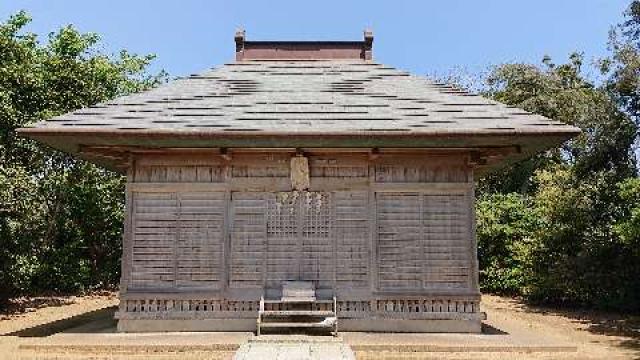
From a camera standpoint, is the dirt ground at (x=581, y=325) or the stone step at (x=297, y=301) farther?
the dirt ground at (x=581, y=325)

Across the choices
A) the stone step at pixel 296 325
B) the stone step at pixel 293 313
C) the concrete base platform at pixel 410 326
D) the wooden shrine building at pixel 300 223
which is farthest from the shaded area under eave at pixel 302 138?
the concrete base platform at pixel 410 326

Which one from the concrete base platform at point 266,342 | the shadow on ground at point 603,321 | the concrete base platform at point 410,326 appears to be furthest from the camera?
the shadow on ground at point 603,321

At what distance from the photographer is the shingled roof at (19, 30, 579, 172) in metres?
8.90

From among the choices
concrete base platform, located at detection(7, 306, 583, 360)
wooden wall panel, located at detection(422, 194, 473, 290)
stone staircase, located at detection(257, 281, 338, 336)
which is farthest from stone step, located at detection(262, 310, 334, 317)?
wooden wall panel, located at detection(422, 194, 473, 290)

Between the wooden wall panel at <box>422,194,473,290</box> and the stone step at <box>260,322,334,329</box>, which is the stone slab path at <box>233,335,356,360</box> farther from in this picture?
the wooden wall panel at <box>422,194,473,290</box>

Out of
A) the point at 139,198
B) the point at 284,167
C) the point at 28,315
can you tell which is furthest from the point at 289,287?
the point at 28,315

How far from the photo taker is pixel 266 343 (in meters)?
8.01

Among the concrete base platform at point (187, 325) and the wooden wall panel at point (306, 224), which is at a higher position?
the wooden wall panel at point (306, 224)

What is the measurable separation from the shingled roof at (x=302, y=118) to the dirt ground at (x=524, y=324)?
3324 mm

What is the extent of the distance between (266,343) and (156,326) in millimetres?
2457

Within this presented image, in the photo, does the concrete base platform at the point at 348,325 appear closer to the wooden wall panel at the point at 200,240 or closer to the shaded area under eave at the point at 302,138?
the wooden wall panel at the point at 200,240

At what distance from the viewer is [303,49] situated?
45.0 feet

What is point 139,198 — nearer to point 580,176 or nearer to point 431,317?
point 431,317

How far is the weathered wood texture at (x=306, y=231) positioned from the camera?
31.0ft
